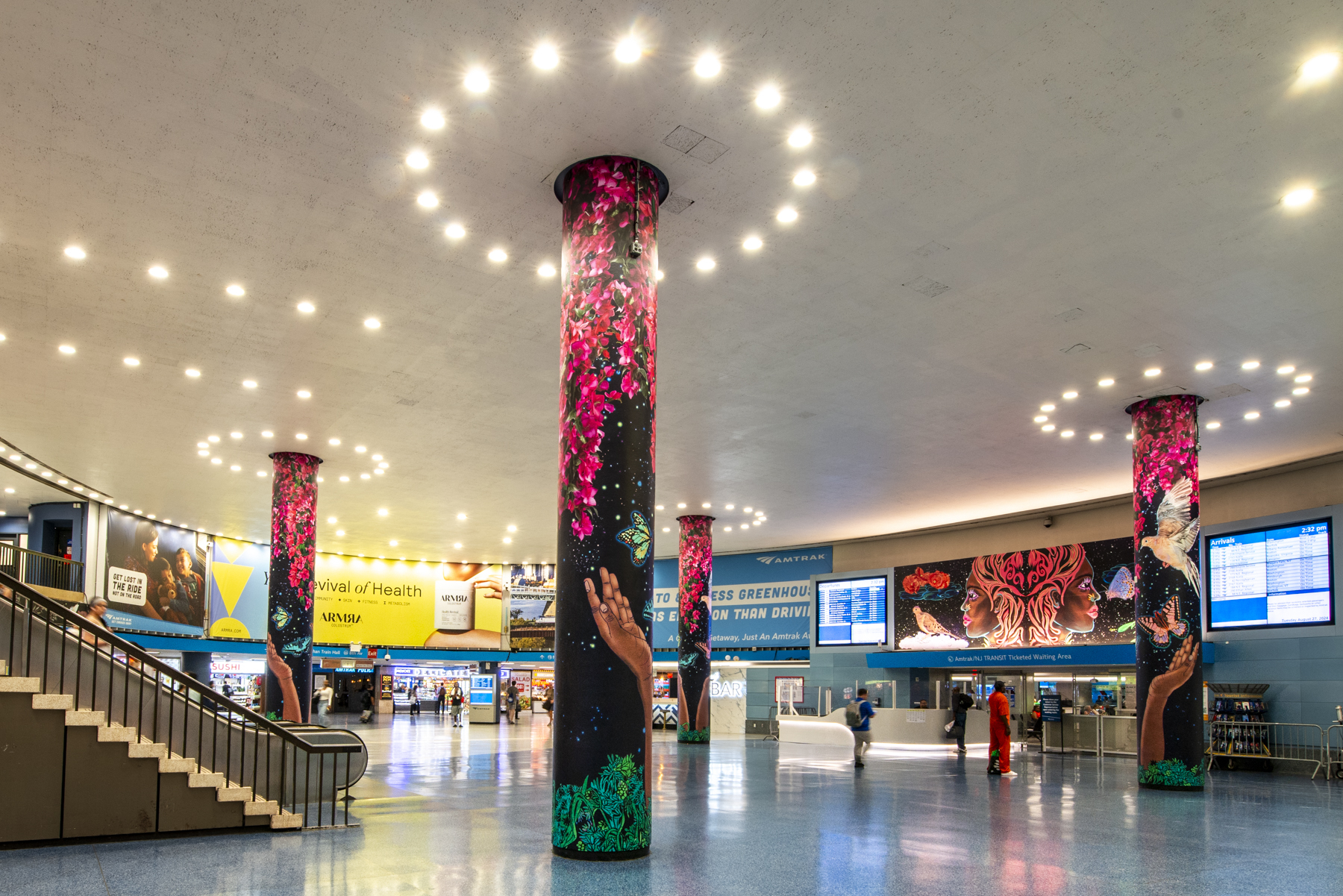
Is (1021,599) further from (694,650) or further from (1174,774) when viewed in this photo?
(1174,774)

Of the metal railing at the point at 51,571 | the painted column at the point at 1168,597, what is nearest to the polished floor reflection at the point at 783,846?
the painted column at the point at 1168,597

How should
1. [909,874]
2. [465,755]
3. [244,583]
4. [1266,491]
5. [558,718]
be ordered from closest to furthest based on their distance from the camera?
[909,874] → [558,718] → [465,755] → [1266,491] → [244,583]

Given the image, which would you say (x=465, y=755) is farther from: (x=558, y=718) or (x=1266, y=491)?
(x=1266, y=491)

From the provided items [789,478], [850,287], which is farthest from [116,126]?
[789,478]

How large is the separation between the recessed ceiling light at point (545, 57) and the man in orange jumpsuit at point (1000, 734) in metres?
14.1

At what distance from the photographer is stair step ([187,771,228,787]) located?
9.55 metres

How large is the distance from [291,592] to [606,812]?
15.6m

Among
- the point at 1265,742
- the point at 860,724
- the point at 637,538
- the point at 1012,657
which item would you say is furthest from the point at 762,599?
the point at 637,538

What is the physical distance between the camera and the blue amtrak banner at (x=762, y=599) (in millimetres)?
35844

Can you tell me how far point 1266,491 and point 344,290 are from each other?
20.8 m

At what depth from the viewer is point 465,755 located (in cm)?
2044

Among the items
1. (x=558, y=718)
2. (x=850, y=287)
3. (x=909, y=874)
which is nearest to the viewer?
(x=909, y=874)

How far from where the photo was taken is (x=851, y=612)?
33750 millimetres

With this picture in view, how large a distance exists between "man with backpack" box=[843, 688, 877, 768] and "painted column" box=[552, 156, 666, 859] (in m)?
11.7
